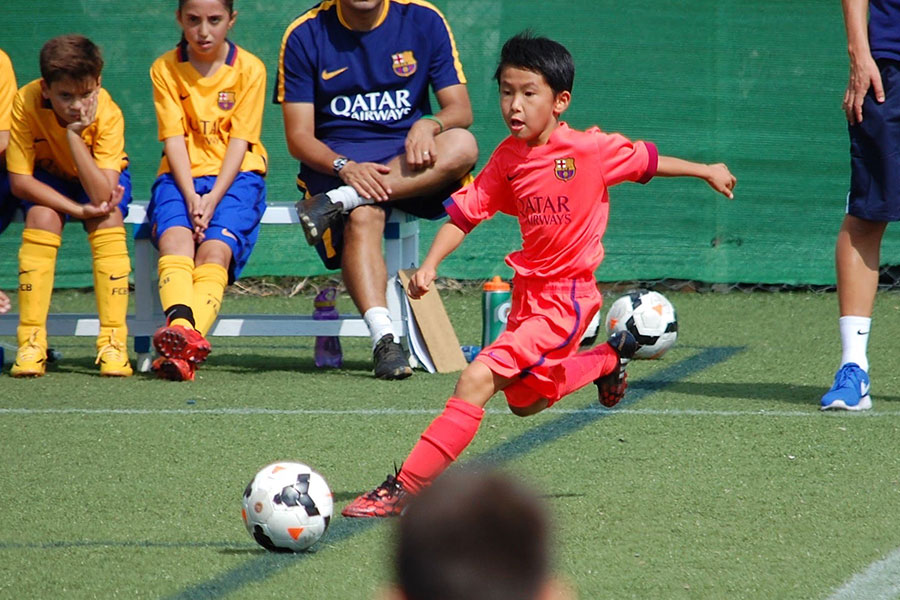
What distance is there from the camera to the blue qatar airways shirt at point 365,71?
6.71 metres

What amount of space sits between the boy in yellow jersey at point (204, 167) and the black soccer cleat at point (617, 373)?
2294 millimetres

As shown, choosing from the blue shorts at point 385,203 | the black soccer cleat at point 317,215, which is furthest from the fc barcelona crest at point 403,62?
the black soccer cleat at point 317,215

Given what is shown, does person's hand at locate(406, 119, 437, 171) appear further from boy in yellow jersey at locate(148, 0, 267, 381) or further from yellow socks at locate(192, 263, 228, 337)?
yellow socks at locate(192, 263, 228, 337)

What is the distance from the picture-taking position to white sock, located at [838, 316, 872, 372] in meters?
5.45

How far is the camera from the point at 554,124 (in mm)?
4578

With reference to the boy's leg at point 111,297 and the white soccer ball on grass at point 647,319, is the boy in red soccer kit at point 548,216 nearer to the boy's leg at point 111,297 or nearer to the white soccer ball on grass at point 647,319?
the white soccer ball on grass at point 647,319

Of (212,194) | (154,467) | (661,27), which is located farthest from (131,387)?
(661,27)

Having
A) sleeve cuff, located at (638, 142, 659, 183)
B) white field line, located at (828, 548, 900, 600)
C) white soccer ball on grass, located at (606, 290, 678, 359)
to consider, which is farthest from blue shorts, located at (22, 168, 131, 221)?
white field line, located at (828, 548, 900, 600)

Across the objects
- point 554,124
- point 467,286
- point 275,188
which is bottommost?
point 467,286

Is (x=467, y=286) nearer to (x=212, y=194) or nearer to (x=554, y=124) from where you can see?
(x=212, y=194)

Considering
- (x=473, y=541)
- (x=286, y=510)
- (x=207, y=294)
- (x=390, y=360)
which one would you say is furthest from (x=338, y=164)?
(x=473, y=541)

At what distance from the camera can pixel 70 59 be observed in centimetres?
626

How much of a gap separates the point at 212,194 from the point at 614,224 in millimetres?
3203

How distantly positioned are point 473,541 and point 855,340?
4.34m
